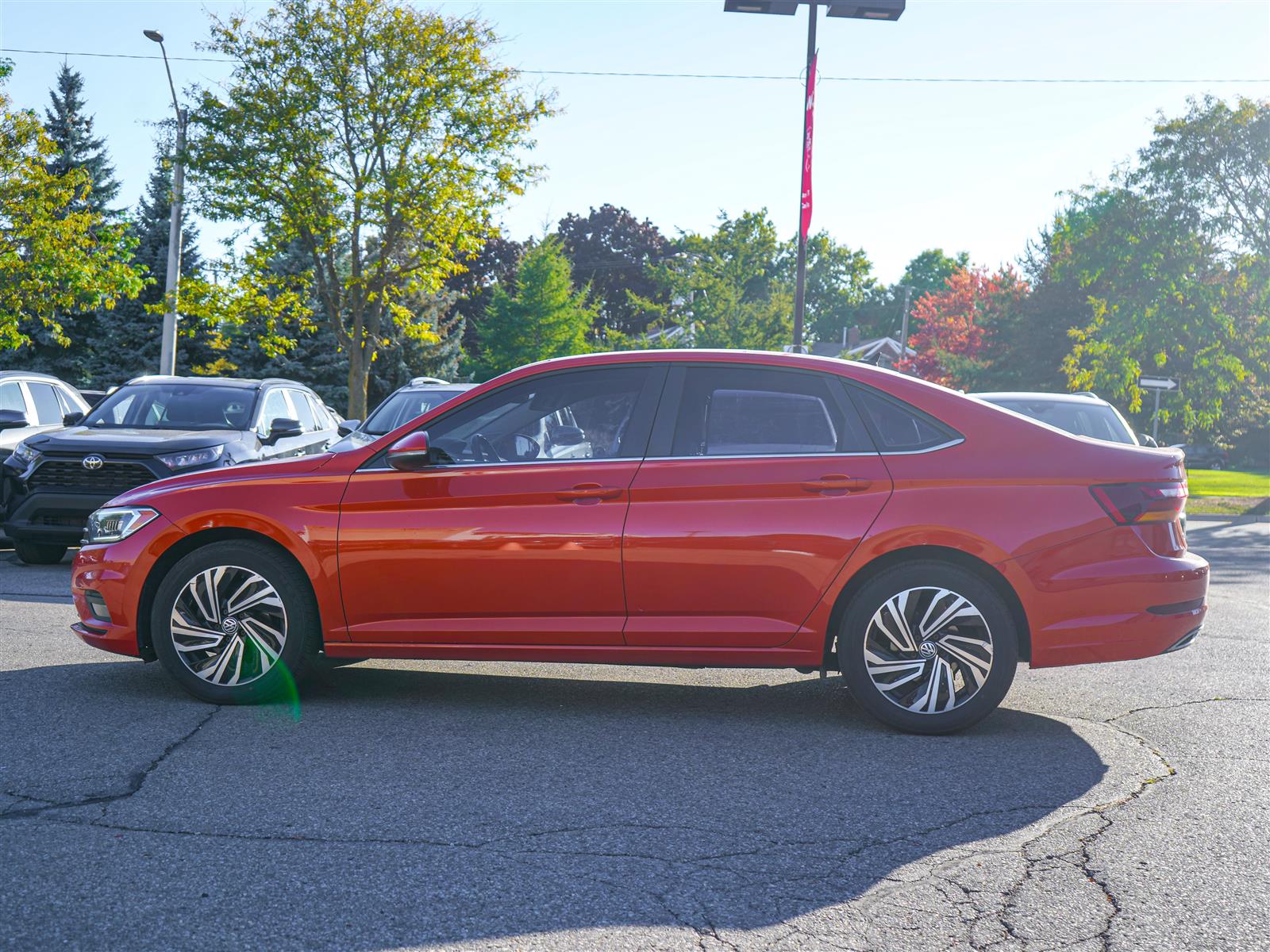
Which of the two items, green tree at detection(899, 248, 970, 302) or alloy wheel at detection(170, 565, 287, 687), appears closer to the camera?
alloy wheel at detection(170, 565, 287, 687)

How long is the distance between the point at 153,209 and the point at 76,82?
982 cm

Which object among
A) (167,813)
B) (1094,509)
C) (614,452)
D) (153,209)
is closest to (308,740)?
(167,813)

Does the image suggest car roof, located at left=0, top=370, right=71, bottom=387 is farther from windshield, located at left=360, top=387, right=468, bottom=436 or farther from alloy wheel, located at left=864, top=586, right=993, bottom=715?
alloy wheel, located at left=864, top=586, right=993, bottom=715

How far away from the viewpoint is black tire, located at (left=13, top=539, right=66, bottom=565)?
439 inches

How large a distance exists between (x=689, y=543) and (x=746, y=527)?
261 millimetres

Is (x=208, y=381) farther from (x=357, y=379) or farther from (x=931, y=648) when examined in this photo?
(x=357, y=379)

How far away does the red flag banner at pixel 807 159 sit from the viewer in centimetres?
1902

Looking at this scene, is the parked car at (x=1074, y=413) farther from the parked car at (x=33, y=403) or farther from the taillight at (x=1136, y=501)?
the parked car at (x=33, y=403)

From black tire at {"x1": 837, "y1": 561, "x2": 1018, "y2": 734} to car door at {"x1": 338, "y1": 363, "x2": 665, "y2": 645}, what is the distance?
1083 mm

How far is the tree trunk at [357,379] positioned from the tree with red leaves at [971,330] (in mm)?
29139

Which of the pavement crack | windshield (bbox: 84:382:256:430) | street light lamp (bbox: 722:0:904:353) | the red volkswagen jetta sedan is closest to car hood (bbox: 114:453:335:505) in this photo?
the red volkswagen jetta sedan

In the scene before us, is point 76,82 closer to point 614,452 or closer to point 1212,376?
point 1212,376

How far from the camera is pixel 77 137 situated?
4881cm

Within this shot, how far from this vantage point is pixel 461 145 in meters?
25.8
